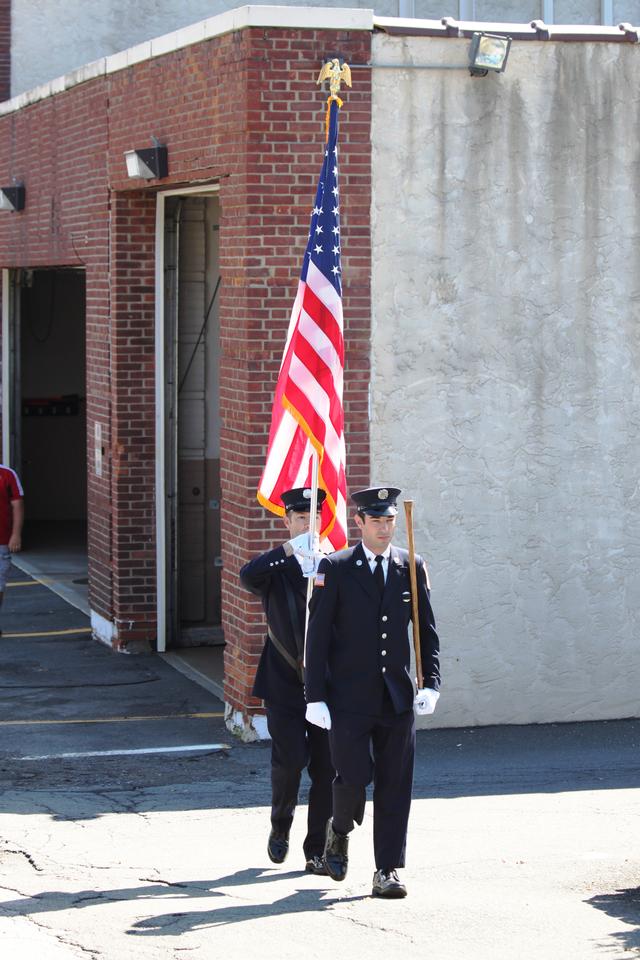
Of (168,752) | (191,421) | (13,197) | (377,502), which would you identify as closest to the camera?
(377,502)

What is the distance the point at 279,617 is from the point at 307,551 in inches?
16.5

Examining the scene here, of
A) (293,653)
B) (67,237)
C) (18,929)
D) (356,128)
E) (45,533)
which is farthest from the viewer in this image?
(45,533)

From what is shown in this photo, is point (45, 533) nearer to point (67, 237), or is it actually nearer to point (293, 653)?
point (67, 237)

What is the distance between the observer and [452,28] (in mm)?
11219

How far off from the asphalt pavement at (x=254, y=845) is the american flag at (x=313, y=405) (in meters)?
1.91

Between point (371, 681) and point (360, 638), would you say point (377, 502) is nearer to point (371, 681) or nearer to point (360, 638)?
point (360, 638)

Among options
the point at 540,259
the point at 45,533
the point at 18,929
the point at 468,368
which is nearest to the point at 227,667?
the point at 468,368

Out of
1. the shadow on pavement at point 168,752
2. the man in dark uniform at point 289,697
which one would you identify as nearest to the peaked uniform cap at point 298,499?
the man in dark uniform at point 289,697

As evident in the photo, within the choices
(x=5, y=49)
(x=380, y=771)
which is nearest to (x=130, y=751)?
(x=380, y=771)

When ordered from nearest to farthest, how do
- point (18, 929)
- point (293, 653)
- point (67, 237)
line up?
1. point (18, 929)
2. point (293, 653)
3. point (67, 237)

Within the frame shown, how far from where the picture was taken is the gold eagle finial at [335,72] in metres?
10.7

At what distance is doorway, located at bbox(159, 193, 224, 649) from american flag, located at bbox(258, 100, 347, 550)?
200 inches

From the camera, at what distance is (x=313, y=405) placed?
927cm

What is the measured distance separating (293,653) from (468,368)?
3805 millimetres
